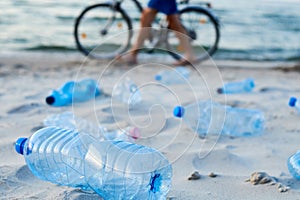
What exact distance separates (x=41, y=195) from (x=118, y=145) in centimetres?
38

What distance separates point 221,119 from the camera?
324 cm

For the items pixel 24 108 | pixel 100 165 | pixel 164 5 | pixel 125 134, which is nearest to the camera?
pixel 100 165

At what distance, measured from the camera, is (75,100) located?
3527 mm

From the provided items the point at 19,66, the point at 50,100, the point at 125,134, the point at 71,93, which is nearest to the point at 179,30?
the point at 19,66

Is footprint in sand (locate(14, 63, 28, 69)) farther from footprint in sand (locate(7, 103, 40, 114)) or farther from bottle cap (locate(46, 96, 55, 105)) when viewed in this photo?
bottle cap (locate(46, 96, 55, 105))

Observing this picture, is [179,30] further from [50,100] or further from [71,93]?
[50,100]

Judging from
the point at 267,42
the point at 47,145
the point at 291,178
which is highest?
the point at 47,145

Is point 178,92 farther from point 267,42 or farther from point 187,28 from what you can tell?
point 267,42

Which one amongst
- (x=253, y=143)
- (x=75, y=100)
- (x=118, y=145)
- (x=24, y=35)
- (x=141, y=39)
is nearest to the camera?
(x=118, y=145)

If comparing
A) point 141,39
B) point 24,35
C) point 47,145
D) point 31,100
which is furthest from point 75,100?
point 24,35

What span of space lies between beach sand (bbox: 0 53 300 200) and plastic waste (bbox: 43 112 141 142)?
0.07 metres

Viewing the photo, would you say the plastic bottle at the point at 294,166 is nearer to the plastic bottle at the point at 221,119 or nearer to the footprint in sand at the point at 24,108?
the plastic bottle at the point at 221,119

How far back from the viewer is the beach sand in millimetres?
2033

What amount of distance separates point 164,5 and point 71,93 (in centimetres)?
202
